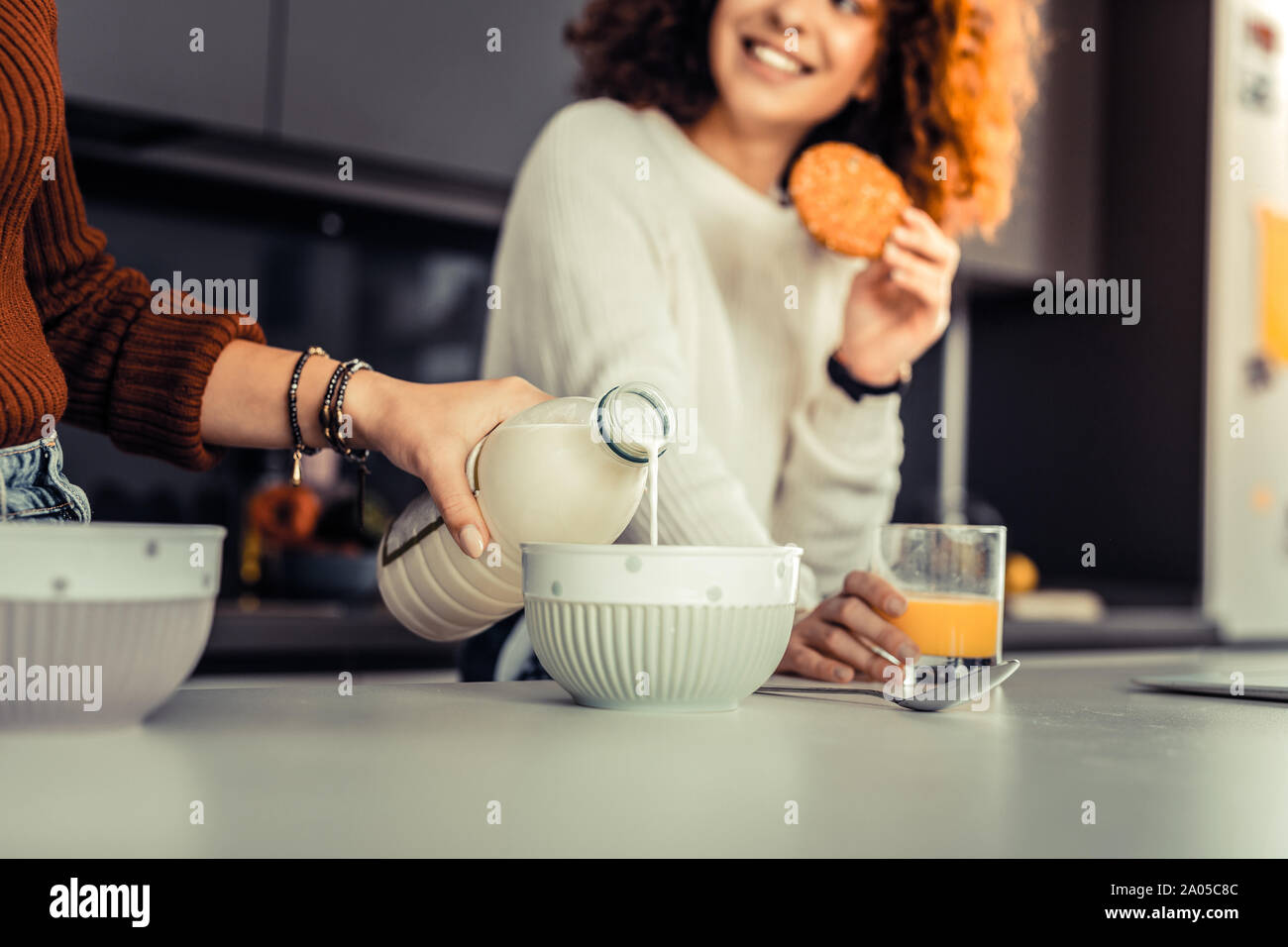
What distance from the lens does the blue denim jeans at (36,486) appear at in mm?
749

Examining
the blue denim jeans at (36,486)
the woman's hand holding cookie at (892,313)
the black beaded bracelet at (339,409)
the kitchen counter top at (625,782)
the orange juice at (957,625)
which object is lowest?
the kitchen counter top at (625,782)

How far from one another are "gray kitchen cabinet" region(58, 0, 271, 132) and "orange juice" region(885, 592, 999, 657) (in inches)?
57.3

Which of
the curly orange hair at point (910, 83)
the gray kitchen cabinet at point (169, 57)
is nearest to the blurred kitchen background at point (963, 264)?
the gray kitchen cabinet at point (169, 57)

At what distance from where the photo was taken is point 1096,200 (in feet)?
10.3

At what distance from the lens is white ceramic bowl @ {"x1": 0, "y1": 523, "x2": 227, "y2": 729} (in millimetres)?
501

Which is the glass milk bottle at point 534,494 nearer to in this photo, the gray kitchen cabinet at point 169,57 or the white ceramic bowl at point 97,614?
the white ceramic bowl at point 97,614

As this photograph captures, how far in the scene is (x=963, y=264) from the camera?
2.85 meters

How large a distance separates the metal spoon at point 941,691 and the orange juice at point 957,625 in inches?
4.0

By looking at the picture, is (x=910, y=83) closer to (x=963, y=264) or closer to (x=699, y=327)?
(x=699, y=327)

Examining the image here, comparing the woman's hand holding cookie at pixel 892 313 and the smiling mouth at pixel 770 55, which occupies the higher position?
the smiling mouth at pixel 770 55

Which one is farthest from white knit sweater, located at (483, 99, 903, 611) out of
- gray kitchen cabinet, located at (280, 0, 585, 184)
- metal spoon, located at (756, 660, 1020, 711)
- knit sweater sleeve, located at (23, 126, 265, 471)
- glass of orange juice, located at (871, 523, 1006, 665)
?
gray kitchen cabinet, located at (280, 0, 585, 184)

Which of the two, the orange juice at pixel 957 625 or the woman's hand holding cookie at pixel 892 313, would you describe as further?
the woman's hand holding cookie at pixel 892 313

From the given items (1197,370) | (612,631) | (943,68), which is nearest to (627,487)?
(612,631)
